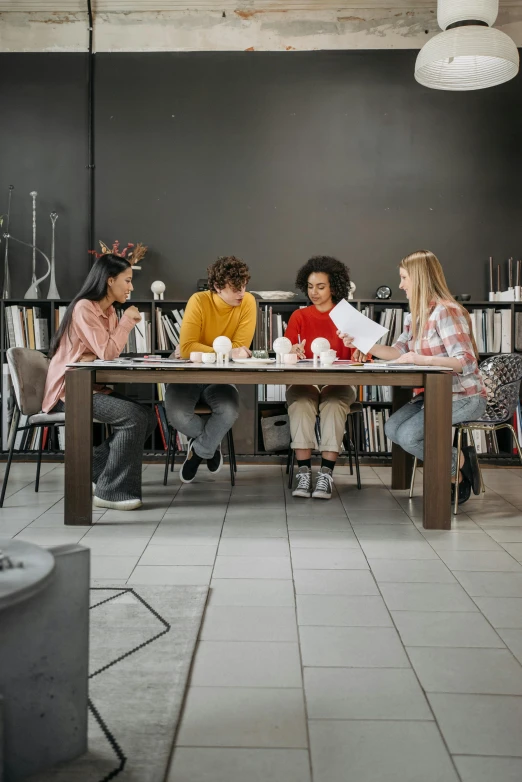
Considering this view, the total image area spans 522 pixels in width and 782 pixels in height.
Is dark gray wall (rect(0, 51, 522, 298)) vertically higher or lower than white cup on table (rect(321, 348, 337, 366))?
higher

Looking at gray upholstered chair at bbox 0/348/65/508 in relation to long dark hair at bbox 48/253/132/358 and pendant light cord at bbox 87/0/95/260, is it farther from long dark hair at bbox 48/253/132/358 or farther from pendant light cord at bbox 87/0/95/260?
pendant light cord at bbox 87/0/95/260

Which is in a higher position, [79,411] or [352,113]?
[352,113]

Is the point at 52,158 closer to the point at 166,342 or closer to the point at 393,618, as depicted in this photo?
the point at 166,342

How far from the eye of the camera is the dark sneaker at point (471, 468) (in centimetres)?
367

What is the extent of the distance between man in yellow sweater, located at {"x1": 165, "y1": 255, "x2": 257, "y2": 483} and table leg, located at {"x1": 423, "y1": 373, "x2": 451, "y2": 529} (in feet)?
3.72

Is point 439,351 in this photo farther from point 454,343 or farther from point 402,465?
point 402,465

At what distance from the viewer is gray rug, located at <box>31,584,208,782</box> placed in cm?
136

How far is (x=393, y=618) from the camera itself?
214 cm

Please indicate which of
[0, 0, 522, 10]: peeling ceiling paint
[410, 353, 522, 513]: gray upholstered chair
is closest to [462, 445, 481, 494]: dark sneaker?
[410, 353, 522, 513]: gray upholstered chair

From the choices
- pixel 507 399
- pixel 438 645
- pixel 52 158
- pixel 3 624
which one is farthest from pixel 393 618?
pixel 52 158

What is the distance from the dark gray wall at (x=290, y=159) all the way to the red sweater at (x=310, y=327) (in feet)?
3.33

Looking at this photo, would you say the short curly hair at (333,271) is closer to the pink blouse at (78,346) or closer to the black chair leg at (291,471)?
the black chair leg at (291,471)

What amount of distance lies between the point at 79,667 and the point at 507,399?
2936 mm

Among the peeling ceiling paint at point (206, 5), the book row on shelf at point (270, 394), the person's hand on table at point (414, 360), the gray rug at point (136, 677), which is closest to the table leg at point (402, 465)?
the person's hand on table at point (414, 360)
